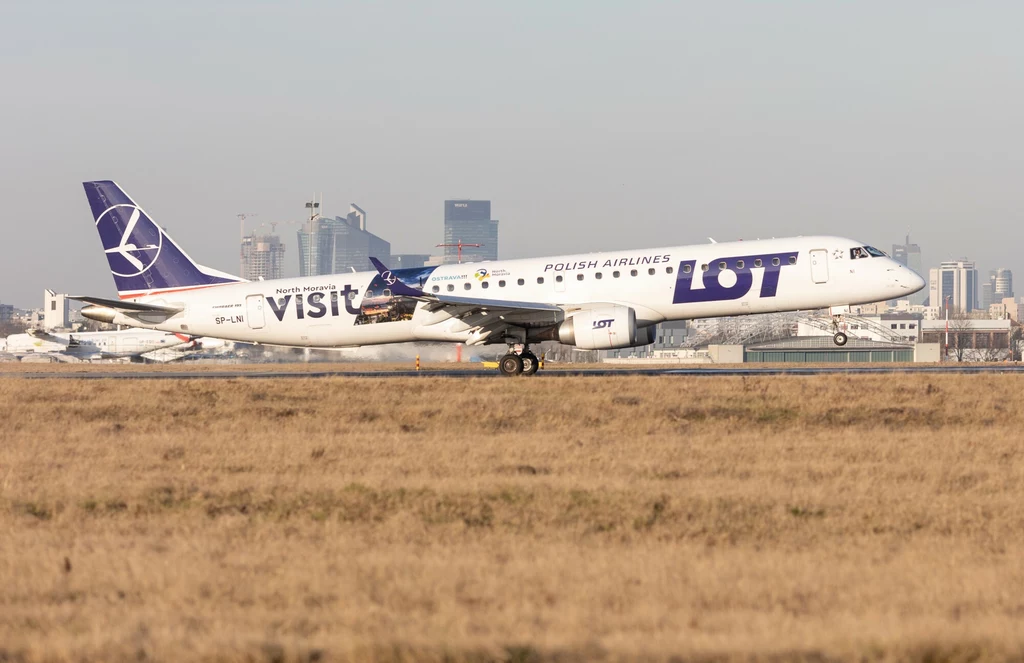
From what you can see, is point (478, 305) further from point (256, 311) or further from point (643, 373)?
point (256, 311)

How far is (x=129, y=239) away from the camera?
41812mm

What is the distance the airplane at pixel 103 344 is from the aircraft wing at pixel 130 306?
7139 cm

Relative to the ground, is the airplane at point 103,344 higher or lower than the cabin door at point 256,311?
lower

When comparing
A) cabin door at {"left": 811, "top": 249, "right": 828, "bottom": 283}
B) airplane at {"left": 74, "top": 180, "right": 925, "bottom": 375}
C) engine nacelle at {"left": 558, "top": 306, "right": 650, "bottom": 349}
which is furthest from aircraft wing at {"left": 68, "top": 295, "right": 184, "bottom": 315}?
cabin door at {"left": 811, "top": 249, "right": 828, "bottom": 283}

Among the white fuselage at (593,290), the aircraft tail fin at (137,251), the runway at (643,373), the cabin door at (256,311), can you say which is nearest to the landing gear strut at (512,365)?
the runway at (643,373)

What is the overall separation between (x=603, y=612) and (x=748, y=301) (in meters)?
28.0

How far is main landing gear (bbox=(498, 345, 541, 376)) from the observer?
3775 cm

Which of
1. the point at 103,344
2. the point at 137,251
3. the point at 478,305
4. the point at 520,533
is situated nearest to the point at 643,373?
the point at 478,305

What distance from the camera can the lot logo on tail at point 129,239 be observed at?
137 feet

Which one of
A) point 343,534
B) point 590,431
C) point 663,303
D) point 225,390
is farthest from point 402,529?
point 663,303

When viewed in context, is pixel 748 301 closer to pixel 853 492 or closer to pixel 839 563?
pixel 853 492

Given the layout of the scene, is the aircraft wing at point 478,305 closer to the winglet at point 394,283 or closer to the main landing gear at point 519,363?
the winglet at point 394,283

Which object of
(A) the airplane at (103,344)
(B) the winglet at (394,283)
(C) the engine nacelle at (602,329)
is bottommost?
(A) the airplane at (103,344)

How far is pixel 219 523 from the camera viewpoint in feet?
46.2
